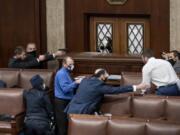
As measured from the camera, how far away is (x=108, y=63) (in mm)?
8414

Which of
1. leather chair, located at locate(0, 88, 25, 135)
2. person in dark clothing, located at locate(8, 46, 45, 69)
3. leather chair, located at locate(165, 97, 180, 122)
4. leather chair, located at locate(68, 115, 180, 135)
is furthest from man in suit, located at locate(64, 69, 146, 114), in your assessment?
person in dark clothing, located at locate(8, 46, 45, 69)

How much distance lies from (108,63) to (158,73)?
6.15 ft

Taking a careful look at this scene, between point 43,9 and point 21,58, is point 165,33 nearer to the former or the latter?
point 43,9

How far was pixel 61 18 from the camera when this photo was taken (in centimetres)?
1088

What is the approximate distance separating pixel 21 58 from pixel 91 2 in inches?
120

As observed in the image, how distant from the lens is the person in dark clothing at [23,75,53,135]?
6398mm

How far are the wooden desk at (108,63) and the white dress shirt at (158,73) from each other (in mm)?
1560

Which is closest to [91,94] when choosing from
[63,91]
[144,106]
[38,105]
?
[144,106]

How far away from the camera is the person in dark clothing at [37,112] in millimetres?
6398

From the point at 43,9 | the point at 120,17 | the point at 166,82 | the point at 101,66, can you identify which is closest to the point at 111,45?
the point at 120,17

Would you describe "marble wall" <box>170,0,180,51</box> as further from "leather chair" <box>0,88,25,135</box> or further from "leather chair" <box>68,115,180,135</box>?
"leather chair" <box>68,115,180,135</box>

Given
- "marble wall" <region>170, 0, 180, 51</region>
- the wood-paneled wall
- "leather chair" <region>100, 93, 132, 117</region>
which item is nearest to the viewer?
"leather chair" <region>100, 93, 132, 117</region>

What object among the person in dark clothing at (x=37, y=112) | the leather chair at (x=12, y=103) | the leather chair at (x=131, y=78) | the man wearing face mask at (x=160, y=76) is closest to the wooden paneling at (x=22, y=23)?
the leather chair at (x=131, y=78)

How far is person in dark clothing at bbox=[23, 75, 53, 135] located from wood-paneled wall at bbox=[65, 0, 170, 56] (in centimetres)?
446
